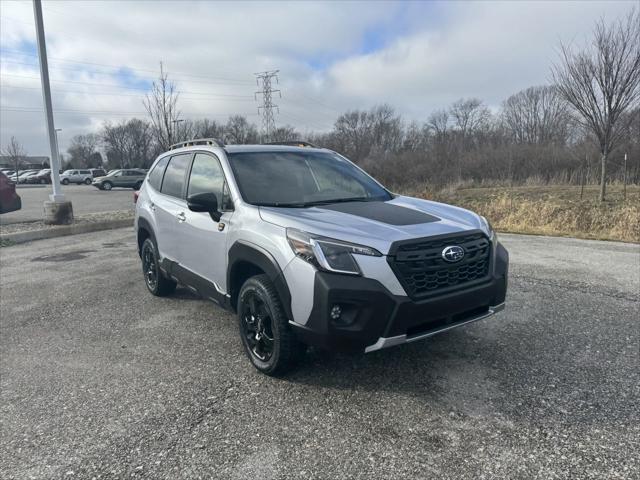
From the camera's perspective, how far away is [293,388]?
128 inches

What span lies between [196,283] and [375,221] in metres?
2.07

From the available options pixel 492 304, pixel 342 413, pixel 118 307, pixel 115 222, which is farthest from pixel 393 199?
pixel 115 222

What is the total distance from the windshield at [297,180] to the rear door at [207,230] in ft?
0.73

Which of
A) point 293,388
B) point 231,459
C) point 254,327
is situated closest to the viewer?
point 231,459

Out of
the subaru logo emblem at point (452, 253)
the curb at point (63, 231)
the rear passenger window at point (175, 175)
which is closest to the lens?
the subaru logo emblem at point (452, 253)

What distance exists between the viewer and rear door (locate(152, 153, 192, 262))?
4.62 m

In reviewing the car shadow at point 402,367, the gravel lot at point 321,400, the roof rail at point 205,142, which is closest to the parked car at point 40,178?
the gravel lot at point 321,400

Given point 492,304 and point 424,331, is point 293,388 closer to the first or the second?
point 424,331

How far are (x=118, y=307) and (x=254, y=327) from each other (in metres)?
2.66

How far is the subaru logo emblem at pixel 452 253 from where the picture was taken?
2988 millimetres

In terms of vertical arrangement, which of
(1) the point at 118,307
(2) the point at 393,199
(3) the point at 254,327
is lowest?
(1) the point at 118,307

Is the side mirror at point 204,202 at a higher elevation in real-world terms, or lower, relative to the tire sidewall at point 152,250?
higher

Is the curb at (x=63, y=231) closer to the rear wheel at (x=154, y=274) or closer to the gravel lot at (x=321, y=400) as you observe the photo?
the gravel lot at (x=321, y=400)

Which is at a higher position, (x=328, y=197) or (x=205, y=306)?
(x=328, y=197)
